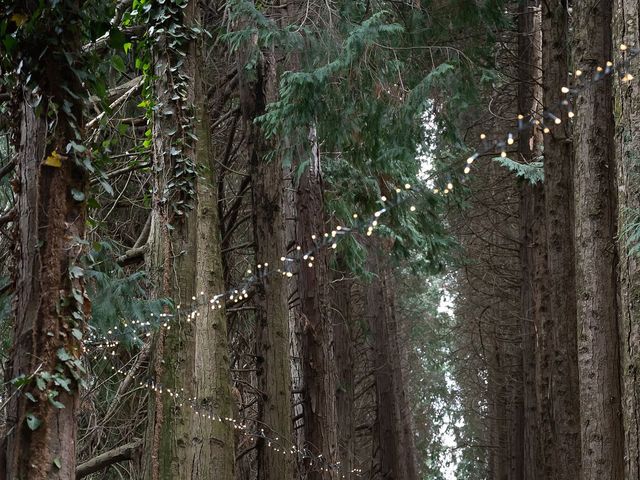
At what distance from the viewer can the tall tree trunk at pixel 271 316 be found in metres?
10.4

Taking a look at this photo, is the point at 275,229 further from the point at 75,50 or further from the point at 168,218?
the point at 75,50

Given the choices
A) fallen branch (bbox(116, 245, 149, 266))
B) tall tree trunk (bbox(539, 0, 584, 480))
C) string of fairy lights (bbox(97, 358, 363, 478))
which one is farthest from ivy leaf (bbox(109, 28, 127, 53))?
tall tree trunk (bbox(539, 0, 584, 480))

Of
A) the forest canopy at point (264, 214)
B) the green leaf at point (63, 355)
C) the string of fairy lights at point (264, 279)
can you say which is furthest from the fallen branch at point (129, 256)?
the green leaf at point (63, 355)

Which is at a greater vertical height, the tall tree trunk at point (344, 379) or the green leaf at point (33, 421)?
the tall tree trunk at point (344, 379)

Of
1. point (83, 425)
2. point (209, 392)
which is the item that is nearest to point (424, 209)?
point (83, 425)

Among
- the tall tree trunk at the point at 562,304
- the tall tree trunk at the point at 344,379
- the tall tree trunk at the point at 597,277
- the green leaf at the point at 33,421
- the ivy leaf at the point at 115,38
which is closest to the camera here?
the green leaf at the point at 33,421

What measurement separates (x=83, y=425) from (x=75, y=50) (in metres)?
7.86

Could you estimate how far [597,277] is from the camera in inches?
328

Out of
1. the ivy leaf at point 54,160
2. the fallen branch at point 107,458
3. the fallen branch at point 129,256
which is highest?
the fallen branch at point 129,256

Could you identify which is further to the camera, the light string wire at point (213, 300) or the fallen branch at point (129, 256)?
the fallen branch at point (129, 256)

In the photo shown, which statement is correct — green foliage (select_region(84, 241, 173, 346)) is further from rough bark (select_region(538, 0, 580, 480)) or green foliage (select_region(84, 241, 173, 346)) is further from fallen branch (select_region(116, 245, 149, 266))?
rough bark (select_region(538, 0, 580, 480))

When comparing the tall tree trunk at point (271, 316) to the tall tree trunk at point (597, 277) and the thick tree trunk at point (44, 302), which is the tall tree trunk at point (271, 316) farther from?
the thick tree trunk at point (44, 302)

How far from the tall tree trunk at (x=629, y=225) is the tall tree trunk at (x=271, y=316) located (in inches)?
177

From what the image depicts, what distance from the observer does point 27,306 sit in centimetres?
555
